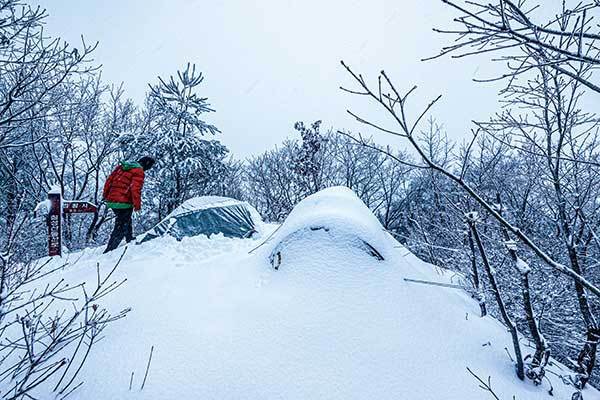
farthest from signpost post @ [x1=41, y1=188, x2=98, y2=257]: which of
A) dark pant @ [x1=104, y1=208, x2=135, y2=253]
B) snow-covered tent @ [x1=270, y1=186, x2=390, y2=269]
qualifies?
snow-covered tent @ [x1=270, y1=186, x2=390, y2=269]

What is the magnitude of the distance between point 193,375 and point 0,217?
1324cm

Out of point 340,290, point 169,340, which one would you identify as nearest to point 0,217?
point 169,340

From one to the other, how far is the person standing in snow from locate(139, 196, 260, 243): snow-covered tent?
50 centimetres

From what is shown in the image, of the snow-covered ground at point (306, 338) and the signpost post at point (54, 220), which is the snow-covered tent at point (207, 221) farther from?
the snow-covered ground at point (306, 338)

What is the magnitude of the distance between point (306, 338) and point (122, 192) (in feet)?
15.8

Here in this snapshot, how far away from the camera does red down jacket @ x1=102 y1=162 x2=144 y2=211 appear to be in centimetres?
527

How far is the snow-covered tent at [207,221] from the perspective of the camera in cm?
590

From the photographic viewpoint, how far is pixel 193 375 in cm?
189

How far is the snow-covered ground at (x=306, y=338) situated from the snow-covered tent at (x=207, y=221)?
2.77 metres

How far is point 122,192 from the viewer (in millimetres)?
5309

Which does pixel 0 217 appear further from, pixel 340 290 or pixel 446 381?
pixel 446 381

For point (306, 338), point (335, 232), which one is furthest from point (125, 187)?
point (306, 338)

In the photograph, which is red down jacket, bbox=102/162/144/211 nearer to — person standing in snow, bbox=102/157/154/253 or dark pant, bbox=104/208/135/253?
person standing in snow, bbox=102/157/154/253

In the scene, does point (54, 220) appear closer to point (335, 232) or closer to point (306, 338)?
point (335, 232)
